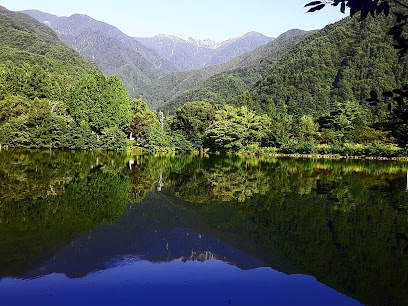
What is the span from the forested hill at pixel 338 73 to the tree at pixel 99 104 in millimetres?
24080

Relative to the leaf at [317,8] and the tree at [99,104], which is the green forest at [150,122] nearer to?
the tree at [99,104]

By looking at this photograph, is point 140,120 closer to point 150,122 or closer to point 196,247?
point 150,122

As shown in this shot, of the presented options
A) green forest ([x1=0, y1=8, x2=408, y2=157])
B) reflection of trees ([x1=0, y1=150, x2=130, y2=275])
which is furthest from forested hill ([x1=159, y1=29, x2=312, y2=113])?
reflection of trees ([x1=0, y1=150, x2=130, y2=275])

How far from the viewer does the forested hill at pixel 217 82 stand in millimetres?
81688

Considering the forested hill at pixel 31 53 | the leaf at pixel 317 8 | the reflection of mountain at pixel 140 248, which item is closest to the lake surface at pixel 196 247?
the reflection of mountain at pixel 140 248

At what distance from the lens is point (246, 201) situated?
29.3 ft

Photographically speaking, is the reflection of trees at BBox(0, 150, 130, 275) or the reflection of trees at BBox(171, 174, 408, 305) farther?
the reflection of trees at BBox(0, 150, 130, 275)

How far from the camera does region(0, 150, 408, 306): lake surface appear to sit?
12.6 feet

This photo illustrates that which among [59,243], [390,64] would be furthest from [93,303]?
[390,64]

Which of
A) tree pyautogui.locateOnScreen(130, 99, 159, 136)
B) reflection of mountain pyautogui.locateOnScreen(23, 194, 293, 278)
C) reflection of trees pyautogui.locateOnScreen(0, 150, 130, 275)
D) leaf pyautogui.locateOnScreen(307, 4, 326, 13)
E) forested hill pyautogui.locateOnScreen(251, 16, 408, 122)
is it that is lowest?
reflection of mountain pyautogui.locateOnScreen(23, 194, 293, 278)

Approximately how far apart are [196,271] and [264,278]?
2.93 ft

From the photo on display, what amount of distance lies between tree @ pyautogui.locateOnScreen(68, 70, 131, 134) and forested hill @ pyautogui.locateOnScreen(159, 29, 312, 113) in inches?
1370

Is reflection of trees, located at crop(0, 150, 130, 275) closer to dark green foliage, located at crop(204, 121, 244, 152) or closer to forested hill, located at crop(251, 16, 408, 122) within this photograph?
dark green foliage, located at crop(204, 121, 244, 152)

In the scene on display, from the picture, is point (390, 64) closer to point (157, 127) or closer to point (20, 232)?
point (157, 127)
